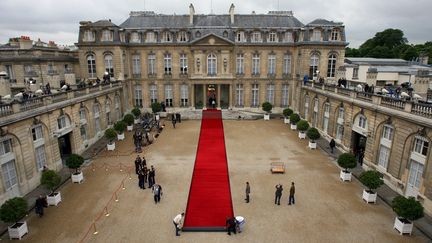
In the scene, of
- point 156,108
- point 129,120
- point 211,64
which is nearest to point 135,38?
point 156,108

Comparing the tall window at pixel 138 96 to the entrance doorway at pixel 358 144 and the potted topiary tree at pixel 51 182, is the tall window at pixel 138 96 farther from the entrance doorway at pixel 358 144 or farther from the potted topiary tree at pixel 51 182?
the entrance doorway at pixel 358 144

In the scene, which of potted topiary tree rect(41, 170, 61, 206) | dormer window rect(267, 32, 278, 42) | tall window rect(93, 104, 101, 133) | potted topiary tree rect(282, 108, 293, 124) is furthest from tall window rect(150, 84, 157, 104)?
potted topiary tree rect(41, 170, 61, 206)

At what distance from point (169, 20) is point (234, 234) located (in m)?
37.5

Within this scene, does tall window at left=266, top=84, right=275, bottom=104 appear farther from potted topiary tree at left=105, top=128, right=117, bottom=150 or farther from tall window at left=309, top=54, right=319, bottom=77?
potted topiary tree at left=105, top=128, right=117, bottom=150

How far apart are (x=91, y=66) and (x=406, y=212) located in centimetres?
3947

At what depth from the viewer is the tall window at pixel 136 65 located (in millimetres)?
42344

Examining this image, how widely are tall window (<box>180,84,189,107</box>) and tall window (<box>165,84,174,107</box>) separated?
5.10 ft

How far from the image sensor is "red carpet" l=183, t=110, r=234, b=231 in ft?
52.3

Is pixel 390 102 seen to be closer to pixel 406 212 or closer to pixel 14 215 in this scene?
pixel 406 212

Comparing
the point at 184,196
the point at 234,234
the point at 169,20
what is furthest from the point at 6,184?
the point at 169,20

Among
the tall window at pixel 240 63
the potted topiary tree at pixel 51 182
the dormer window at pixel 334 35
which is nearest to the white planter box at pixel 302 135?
the tall window at pixel 240 63

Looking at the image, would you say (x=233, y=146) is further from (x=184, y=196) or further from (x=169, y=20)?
(x=169, y=20)

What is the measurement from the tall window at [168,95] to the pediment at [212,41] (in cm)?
776

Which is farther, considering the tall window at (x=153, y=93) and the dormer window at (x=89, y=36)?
the tall window at (x=153, y=93)
